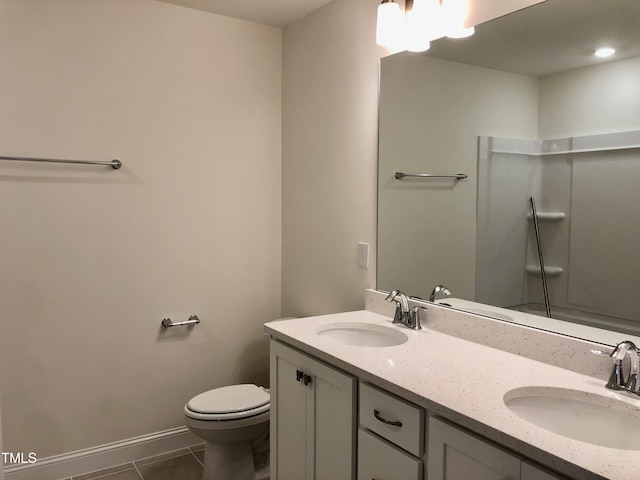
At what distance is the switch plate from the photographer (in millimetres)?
2350

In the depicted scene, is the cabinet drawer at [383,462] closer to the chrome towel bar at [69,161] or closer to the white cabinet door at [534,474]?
the white cabinet door at [534,474]

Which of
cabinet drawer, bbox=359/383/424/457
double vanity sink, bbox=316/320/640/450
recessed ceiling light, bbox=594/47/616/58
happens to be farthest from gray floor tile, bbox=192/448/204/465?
recessed ceiling light, bbox=594/47/616/58

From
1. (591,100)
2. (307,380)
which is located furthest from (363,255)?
(591,100)

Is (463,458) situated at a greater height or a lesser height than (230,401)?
greater

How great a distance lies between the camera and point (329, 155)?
2557 millimetres

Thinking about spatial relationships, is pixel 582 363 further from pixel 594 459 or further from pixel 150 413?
pixel 150 413

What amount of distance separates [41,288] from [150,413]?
85 centimetres

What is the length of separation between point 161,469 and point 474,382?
6.02ft

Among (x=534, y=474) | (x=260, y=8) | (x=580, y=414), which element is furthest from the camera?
(x=260, y=8)

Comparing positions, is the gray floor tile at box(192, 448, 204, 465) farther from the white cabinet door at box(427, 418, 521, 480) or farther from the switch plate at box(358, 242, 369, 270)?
the white cabinet door at box(427, 418, 521, 480)

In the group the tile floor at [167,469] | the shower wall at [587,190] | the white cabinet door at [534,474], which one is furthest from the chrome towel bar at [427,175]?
the tile floor at [167,469]

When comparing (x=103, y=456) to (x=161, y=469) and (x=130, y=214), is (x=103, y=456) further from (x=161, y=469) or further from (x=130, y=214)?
(x=130, y=214)

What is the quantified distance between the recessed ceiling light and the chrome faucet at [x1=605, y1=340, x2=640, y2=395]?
2.61 feet

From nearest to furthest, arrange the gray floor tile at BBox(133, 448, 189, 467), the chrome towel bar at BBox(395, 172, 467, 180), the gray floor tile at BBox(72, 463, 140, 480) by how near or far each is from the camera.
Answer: the chrome towel bar at BBox(395, 172, 467, 180), the gray floor tile at BBox(72, 463, 140, 480), the gray floor tile at BBox(133, 448, 189, 467)
